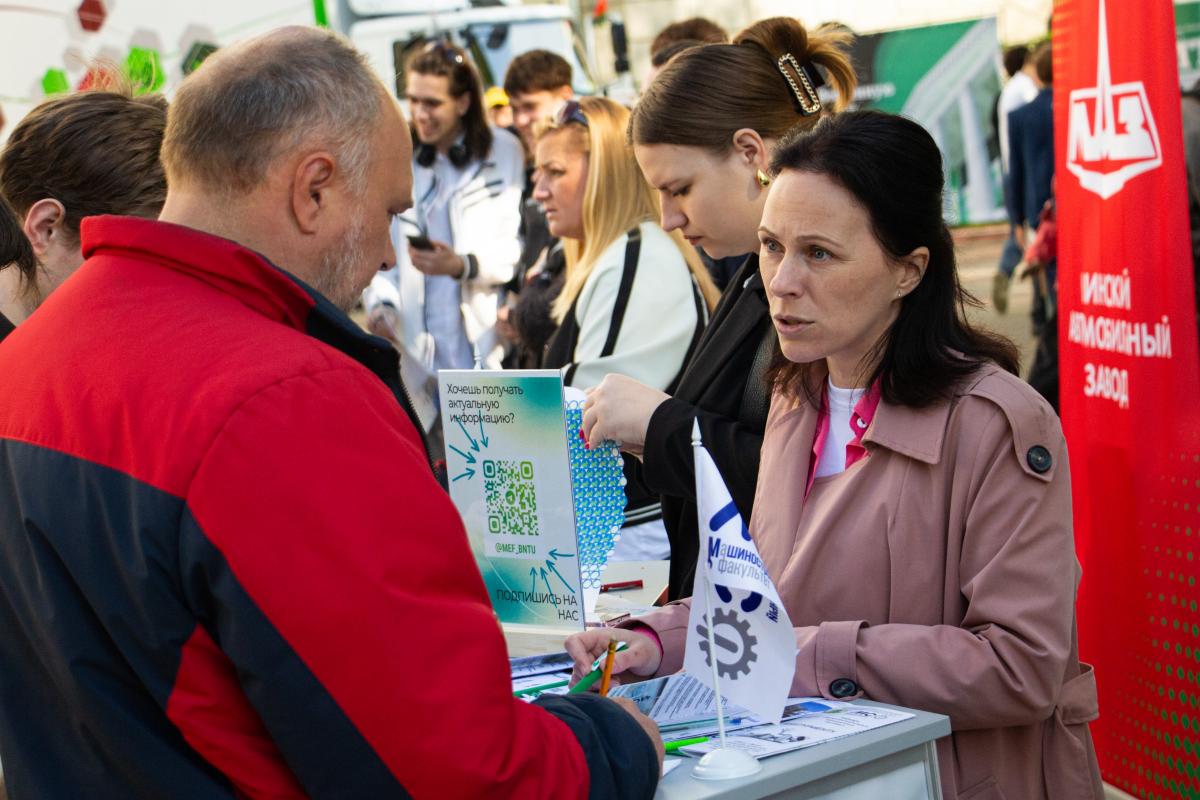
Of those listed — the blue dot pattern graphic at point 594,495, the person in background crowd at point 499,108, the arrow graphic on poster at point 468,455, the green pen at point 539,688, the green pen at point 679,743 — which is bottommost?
the green pen at point 539,688

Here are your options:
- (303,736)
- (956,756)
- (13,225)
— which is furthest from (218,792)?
(13,225)

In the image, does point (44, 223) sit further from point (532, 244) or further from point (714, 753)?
point (532, 244)

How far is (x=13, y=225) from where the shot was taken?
229 centimetres

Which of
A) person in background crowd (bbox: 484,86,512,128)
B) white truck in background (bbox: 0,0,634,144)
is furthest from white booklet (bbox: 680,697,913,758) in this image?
person in background crowd (bbox: 484,86,512,128)

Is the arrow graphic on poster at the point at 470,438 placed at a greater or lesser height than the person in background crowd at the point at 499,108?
lesser

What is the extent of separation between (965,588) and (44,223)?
5.84 ft

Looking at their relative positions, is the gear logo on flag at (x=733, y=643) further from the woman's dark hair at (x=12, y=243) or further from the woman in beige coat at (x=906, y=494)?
the woman's dark hair at (x=12, y=243)

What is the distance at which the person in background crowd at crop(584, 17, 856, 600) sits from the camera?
2678 mm

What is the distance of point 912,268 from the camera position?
2.21m

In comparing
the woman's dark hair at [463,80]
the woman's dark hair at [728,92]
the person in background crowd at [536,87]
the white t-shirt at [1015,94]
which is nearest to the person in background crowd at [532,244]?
the person in background crowd at [536,87]

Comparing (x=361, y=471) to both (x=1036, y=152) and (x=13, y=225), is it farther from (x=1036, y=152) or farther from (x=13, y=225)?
(x=1036, y=152)

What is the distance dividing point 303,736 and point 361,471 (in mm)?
272

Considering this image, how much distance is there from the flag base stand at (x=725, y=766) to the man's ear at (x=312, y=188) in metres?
0.82

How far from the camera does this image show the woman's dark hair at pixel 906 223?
2160mm
